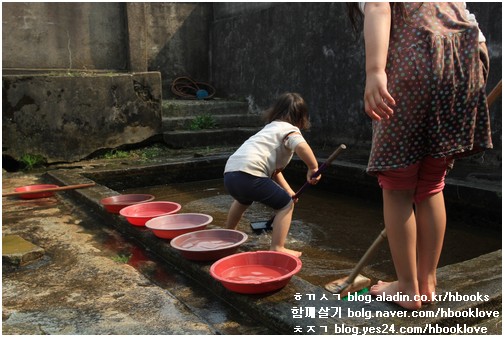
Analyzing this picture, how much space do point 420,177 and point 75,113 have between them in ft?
18.1

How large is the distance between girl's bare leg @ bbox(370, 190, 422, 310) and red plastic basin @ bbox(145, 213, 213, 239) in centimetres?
150

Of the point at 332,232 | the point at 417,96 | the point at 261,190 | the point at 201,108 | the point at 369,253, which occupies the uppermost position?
the point at 417,96

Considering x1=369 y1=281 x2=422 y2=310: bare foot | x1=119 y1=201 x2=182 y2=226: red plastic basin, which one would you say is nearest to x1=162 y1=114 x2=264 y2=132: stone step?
x1=119 y1=201 x2=182 y2=226: red plastic basin

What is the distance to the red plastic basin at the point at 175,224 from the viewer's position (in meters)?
2.97

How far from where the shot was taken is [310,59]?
7.42m

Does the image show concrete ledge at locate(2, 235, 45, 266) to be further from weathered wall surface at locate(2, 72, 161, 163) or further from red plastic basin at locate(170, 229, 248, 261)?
weathered wall surface at locate(2, 72, 161, 163)

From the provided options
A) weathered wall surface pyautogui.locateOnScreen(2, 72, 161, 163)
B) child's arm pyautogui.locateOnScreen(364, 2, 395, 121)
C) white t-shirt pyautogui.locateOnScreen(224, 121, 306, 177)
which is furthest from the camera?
weathered wall surface pyautogui.locateOnScreen(2, 72, 161, 163)

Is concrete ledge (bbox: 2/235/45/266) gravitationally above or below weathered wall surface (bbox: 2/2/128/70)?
below

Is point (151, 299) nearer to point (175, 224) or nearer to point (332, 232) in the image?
point (175, 224)

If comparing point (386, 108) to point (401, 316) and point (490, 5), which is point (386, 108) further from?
point (490, 5)

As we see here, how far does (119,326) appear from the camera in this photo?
6.76ft

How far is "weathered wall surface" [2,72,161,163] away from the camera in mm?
5902

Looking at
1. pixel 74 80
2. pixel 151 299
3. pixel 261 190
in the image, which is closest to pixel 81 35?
pixel 74 80

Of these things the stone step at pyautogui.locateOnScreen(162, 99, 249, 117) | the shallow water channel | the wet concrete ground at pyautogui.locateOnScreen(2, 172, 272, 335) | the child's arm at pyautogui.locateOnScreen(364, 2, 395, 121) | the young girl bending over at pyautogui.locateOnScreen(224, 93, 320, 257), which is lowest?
the shallow water channel
